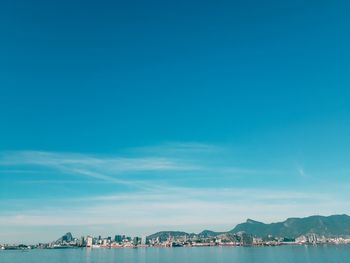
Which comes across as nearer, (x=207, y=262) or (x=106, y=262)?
(x=207, y=262)

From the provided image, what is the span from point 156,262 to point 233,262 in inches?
1200

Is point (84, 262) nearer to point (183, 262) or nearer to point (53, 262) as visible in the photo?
point (53, 262)

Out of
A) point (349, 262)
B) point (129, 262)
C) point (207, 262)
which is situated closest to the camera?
point (349, 262)

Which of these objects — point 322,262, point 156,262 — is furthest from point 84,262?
point 322,262

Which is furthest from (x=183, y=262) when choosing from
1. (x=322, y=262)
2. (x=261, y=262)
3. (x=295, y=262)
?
(x=322, y=262)

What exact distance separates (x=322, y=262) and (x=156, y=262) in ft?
206

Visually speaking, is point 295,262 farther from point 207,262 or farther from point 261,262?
point 207,262

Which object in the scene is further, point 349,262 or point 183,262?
point 183,262

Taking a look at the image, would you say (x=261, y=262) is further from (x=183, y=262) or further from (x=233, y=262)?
(x=183, y=262)

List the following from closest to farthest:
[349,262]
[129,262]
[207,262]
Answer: [349,262] < [207,262] < [129,262]

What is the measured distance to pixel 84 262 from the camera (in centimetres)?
15350

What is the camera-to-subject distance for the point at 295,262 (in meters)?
138

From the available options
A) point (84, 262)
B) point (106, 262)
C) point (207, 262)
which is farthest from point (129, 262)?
point (207, 262)

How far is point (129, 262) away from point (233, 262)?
42.1 meters
